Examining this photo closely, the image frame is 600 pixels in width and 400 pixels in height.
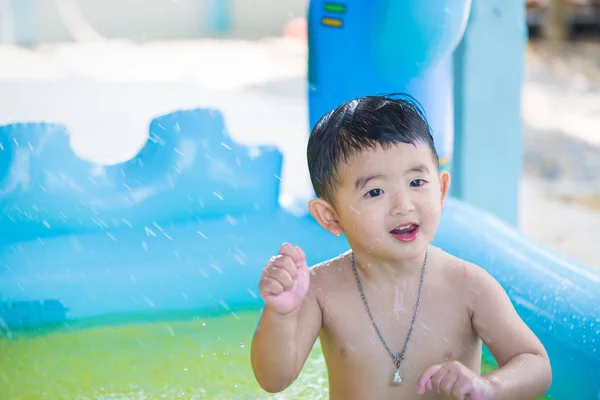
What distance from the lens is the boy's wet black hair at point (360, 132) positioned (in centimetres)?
156

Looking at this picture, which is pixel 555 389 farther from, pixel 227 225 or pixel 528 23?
pixel 528 23

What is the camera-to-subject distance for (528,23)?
9539 mm

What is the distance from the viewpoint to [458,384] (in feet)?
4.58

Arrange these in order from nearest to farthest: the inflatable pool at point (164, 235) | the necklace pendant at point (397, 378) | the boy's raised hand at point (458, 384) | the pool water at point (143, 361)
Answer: the boy's raised hand at point (458, 384)
the necklace pendant at point (397, 378)
the pool water at point (143, 361)
the inflatable pool at point (164, 235)

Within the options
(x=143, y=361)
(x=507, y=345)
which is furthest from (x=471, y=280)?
(x=143, y=361)

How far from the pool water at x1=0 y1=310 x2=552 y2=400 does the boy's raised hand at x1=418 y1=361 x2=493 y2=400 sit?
2.85 ft

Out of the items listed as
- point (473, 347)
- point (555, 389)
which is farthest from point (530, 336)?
point (555, 389)

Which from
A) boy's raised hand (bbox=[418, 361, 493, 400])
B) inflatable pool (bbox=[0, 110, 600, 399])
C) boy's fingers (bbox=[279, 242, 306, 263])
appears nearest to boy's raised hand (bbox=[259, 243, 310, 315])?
boy's fingers (bbox=[279, 242, 306, 263])

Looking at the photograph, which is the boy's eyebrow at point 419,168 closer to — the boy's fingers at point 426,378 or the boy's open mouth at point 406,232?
the boy's open mouth at point 406,232

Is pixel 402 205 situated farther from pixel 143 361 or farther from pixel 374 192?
pixel 143 361

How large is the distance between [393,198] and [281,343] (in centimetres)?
31

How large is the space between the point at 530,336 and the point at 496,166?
2.00m

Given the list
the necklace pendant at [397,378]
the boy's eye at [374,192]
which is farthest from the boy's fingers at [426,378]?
the boy's eye at [374,192]

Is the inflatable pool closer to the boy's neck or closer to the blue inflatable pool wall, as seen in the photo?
the blue inflatable pool wall
